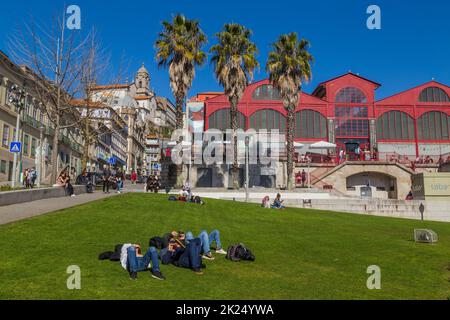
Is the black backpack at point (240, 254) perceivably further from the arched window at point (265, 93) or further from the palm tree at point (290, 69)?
the arched window at point (265, 93)

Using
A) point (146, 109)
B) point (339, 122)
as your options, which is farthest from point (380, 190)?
point (146, 109)

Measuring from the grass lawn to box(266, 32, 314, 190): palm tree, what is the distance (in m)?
17.4

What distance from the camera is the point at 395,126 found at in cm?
4734

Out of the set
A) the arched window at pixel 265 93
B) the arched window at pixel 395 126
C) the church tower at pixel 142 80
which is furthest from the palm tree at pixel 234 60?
the church tower at pixel 142 80

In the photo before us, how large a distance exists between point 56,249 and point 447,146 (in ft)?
162

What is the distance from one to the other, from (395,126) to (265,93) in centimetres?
1738

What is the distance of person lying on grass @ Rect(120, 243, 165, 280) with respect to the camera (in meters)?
7.44

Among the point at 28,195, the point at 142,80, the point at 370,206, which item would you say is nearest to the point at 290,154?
the point at 370,206

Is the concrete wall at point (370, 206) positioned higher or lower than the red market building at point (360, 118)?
lower

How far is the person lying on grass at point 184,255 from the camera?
813 centimetres

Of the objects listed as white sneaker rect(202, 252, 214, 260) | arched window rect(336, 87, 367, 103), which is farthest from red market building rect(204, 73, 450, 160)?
white sneaker rect(202, 252, 214, 260)

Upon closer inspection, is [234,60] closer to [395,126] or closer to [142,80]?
[395,126]

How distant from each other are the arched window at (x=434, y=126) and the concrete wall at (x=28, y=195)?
142 ft

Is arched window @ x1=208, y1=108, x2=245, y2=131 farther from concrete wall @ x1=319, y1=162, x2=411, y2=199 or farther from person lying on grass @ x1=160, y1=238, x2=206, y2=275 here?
person lying on grass @ x1=160, y1=238, x2=206, y2=275
